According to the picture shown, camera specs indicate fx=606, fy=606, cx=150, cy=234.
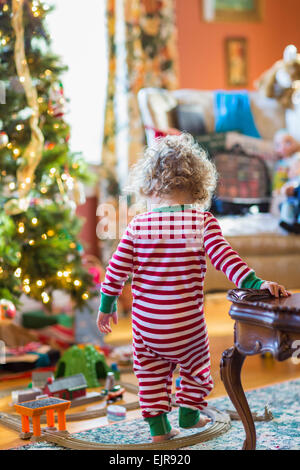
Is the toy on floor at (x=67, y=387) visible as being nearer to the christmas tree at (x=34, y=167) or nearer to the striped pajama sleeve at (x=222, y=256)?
the christmas tree at (x=34, y=167)

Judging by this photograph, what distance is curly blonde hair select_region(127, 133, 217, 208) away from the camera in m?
1.52

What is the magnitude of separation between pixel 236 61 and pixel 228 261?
3788 millimetres

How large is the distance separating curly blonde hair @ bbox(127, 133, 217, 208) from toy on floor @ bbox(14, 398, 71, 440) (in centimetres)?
63

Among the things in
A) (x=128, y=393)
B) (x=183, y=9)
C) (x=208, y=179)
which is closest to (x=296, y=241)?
(x=128, y=393)

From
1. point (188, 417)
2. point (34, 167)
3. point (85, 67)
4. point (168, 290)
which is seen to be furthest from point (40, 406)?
point (85, 67)

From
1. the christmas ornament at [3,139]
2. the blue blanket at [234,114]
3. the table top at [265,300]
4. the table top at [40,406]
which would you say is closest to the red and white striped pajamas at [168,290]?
the table top at [265,300]

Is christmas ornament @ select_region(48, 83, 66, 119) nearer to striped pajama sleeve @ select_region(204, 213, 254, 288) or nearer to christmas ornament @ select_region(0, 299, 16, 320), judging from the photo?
christmas ornament @ select_region(0, 299, 16, 320)

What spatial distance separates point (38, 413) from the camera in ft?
5.34

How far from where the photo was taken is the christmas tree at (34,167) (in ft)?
7.78

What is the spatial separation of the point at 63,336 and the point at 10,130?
1081 millimetres

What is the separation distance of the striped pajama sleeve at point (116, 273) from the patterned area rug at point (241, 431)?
1.26 feet

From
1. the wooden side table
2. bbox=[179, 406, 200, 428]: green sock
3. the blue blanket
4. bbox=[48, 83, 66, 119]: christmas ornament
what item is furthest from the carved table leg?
the blue blanket

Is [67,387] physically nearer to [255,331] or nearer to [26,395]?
[26,395]

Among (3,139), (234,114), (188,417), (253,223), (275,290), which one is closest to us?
(275,290)
